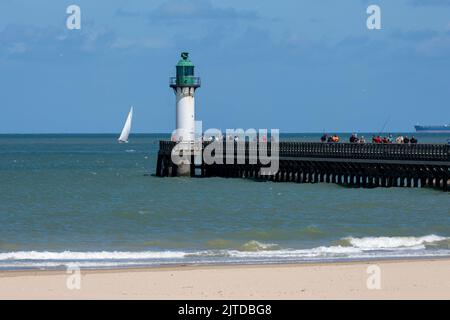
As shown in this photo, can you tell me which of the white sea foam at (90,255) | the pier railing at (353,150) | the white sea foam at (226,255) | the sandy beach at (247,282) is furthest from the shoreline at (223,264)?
the pier railing at (353,150)

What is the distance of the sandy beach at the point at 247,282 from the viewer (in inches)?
758

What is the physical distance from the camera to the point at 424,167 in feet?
158

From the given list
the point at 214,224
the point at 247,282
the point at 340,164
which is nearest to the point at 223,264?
the point at 247,282

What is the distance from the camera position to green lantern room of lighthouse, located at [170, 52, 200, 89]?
198 feet

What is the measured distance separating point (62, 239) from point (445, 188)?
2037 cm

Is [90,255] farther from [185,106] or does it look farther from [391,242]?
[185,106]

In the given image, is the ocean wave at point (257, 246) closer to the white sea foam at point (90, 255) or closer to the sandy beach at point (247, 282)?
the white sea foam at point (90, 255)

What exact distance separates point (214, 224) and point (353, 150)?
56.1 ft

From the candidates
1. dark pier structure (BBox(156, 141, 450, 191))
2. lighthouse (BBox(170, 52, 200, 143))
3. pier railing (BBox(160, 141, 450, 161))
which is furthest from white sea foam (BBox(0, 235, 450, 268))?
lighthouse (BBox(170, 52, 200, 143))

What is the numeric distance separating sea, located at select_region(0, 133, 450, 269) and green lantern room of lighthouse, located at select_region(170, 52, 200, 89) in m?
4.91
